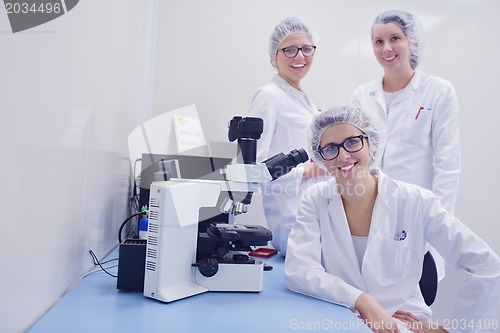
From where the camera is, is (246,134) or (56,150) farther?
(246,134)

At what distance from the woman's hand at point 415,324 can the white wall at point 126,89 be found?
1.07 meters

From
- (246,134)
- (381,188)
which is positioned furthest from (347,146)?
(246,134)

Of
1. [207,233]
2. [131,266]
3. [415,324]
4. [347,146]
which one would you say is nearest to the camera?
[131,266]

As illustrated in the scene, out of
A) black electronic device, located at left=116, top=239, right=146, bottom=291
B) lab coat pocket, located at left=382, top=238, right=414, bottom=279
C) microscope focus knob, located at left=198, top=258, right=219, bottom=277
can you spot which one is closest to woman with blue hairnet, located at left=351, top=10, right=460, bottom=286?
lab coat pocket, located at left=382, top=238, right=414, bottom=279

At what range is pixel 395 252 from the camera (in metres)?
1.33

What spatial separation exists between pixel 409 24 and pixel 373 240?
1.22m

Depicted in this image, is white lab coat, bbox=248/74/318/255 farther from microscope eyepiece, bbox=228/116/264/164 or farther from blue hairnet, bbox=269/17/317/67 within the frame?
microscope eyepiece, bbox=228/116/264/164

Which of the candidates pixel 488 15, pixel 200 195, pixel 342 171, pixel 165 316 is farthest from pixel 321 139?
pixel 488 15

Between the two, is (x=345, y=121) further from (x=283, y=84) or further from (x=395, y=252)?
(x=283, y=84)

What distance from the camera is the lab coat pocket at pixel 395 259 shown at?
4.35 ft

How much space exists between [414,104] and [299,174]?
0.76 m

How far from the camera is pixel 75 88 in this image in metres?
1.05

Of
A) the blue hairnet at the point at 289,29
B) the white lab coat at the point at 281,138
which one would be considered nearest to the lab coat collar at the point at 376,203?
the white lab coat at the point at 281,138

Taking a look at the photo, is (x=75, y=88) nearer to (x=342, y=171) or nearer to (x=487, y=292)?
(x=342, y=171)
